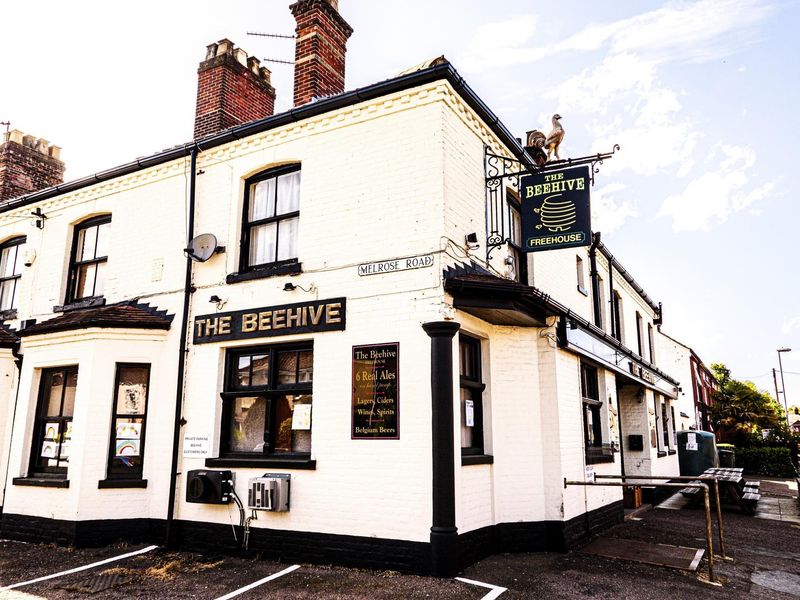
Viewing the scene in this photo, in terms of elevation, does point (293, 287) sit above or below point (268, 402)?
above

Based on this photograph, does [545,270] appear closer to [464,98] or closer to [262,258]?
[464,98]

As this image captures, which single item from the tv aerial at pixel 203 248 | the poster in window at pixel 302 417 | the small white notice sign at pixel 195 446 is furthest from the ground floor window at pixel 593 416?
the tv aerial at pixel 203 248

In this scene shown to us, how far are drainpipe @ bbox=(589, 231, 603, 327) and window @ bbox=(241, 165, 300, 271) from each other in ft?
23.8

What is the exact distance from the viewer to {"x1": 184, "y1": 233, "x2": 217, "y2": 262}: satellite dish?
923 cm

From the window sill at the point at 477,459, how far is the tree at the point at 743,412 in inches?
1150

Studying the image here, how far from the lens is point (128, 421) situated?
9172mm

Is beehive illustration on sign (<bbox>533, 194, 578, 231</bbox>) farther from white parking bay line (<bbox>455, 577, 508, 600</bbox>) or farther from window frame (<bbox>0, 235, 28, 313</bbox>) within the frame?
window frame (<bbox>0, 235, 28, 313</bbox>)

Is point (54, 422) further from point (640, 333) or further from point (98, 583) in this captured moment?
point (640, 333)

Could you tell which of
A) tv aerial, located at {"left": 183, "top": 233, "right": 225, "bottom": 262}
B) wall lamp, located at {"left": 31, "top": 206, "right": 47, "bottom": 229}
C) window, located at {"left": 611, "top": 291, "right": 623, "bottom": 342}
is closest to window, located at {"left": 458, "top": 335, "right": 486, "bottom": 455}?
tv aerial, located at {"left": 183, "top": 233, "right": 225, "bottom": 262}

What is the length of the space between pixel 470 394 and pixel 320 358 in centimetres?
222

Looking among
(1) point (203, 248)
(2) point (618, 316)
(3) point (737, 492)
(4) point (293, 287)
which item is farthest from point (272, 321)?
(3) point (737, 492)

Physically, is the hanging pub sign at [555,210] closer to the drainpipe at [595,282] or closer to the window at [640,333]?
the drainpipe at [595,282]

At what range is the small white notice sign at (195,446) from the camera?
8.66 meters

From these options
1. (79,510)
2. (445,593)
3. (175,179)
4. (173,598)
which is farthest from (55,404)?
(445,593)
